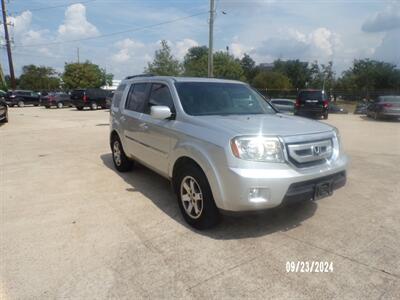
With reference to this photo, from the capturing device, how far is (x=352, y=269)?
2.81 metres

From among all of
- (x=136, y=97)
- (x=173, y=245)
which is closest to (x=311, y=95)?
(x=136, y=97)

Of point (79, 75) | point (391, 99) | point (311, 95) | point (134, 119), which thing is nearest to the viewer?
point (134, 119)

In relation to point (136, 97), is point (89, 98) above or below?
below

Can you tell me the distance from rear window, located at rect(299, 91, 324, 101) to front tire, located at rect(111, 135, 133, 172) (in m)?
14.1

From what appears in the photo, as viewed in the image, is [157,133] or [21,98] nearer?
[157,133]

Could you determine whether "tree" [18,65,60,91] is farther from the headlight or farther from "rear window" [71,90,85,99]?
the headlight

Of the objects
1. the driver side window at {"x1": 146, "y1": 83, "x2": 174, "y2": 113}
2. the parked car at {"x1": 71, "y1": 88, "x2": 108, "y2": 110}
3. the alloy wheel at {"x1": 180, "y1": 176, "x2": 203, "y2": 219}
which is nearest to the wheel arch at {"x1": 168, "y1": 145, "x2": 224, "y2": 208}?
the alloy wheel at {"x1": 180, "y1": 176, "x2": 203, "y2": 219}

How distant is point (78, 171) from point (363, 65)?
226ft

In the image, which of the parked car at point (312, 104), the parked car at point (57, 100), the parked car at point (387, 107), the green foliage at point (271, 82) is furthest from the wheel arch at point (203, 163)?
the green foliage at point (271, 82)

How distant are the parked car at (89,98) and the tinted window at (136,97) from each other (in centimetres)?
2168

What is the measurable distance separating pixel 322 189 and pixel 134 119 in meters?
3.14

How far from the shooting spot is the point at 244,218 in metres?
3.88

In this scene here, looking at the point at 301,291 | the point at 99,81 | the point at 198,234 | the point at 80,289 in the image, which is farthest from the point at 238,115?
the point at 99,81

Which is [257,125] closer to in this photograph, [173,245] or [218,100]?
[218,100]
